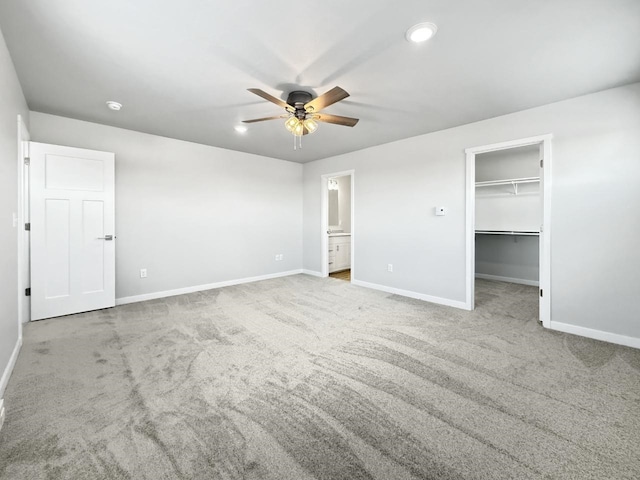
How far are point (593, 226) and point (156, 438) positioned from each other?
13.2 feet

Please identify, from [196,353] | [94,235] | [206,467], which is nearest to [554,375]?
[206,467]

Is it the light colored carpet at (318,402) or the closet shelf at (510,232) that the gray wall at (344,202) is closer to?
the closet shelf at (510,232)

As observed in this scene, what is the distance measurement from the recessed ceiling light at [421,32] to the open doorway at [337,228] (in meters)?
3.09

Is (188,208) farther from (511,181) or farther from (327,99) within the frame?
(511,181)

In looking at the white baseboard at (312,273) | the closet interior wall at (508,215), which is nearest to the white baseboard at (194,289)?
the white baseboard at (312,273)

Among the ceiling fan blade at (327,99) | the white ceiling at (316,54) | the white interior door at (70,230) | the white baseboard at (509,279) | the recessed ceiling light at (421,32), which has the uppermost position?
the white ceiling at (316,54)

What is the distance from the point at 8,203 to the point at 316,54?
8.63 feet

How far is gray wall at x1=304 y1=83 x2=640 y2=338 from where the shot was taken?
104 inches

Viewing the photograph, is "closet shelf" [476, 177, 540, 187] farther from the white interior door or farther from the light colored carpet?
the white interior door

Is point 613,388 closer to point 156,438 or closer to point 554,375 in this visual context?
point 554,375

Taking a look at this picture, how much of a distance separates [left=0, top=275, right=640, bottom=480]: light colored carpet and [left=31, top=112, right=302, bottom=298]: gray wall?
4.13 ft

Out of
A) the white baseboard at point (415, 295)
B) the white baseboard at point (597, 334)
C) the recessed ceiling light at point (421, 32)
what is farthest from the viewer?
the white baseboard at point (415, 295)

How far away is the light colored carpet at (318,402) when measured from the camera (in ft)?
4.38

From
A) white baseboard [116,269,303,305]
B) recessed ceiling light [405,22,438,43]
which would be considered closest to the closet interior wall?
recessed ceiling light [405,22,438,43]
